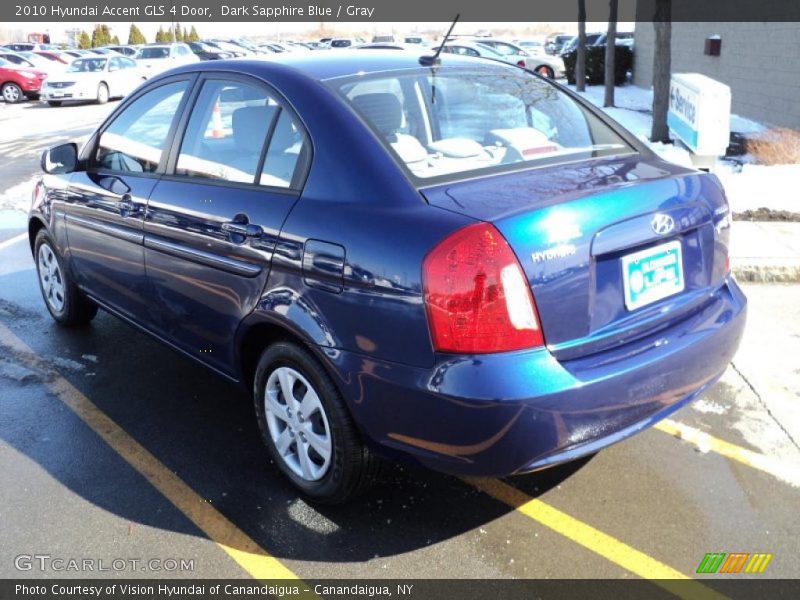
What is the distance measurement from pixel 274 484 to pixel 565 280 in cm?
166

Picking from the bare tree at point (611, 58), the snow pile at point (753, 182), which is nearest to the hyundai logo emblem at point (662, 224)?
the snow pile at point (753, 182)

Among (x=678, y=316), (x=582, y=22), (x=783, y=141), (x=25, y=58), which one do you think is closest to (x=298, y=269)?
(x=678, y=316)

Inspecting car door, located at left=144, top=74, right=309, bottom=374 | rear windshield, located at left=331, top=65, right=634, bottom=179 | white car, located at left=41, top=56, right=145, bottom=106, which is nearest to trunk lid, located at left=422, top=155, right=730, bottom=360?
rear windshield, located at left=331, top=65, right=634, bottom=179

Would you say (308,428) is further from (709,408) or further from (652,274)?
(709,408)

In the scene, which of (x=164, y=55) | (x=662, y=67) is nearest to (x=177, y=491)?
(x=662, y=67)

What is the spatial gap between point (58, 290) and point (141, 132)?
168cm

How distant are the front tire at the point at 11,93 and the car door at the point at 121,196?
82.7 ft

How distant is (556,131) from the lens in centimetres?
362

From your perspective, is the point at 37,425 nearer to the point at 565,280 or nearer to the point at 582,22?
the point at 565,280

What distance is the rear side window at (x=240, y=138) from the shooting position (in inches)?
130

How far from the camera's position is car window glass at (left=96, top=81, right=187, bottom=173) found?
406cm

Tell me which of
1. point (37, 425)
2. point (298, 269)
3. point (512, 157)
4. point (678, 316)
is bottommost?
point (37, 425)

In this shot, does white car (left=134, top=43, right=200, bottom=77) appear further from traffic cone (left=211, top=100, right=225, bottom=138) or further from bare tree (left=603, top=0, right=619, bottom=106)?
traffic cone (left=211, top=100, right=225, bottom=138)

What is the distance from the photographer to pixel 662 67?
1188cm
